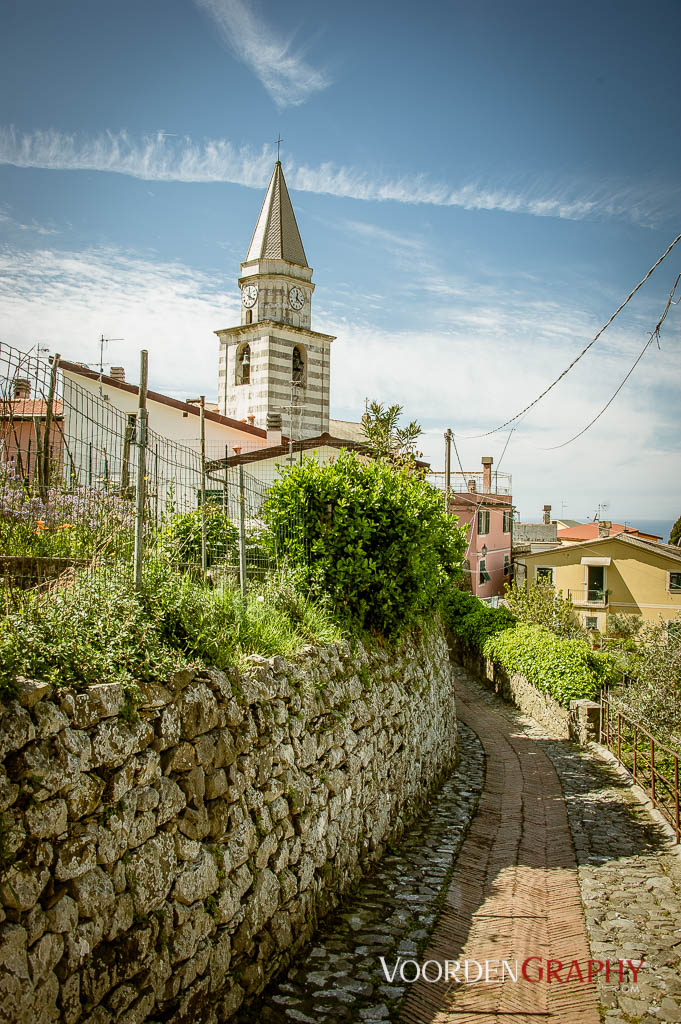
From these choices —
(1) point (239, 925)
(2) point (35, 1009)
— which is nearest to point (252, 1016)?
(1) point (239, 925)

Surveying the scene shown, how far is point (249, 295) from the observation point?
132 ft

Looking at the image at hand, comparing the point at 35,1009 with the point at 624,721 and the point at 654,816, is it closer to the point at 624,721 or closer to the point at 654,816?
the point at 654,816

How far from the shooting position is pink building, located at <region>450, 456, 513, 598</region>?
128 ft

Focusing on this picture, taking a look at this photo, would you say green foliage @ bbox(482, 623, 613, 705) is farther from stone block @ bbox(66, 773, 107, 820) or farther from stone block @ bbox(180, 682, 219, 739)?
stone block @ bbox(66, 773, 107, 820)

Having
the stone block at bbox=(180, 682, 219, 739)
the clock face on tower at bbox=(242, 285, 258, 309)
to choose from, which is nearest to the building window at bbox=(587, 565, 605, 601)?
the clock face on tower at bbox=(242, 285, 258, 309)

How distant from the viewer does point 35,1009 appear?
360 cm

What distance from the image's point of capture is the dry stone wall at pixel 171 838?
3.76m

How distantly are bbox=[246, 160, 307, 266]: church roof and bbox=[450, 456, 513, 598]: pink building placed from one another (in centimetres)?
1660

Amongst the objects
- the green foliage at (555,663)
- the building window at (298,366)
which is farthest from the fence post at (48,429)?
the building window at (298,366)

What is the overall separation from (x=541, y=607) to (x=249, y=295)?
79.6ft

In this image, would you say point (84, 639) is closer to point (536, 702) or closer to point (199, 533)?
point (199, 533)

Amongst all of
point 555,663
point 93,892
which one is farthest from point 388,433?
point 93,892

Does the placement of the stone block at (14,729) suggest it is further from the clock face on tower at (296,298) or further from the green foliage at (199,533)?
the clock face on tower at (296,298)

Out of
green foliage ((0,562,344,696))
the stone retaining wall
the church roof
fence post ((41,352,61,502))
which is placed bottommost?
the stone retaining wall
